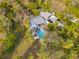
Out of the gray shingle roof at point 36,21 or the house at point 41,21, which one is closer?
the house at point 41,21

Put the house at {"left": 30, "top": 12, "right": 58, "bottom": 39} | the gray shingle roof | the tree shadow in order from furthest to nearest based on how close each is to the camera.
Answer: the gray shingle roof < the house at {"left": 30, "top": 12, "right": 58, "bottom": 39} < the tree shadow

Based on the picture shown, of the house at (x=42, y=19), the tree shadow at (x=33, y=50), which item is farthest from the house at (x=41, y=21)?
the tree shadow at (x=33, y=50)

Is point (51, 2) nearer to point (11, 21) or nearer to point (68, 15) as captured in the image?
point (68, 15)

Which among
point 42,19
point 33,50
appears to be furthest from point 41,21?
point 33,50

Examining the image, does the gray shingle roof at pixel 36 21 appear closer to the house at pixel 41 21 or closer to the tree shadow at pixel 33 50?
the house at pixel 41 21

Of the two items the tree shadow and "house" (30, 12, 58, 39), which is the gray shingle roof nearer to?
"house" (30, 12, 58, 39)

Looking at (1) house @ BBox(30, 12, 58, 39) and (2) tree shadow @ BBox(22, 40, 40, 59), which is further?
(1) house @ BBox(30, 12, 58, 39)

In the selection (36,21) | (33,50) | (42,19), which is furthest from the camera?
(42,19)

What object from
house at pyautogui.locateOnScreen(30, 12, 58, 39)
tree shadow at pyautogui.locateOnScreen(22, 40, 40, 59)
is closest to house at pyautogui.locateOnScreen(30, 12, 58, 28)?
house at pyautogui.locateOnScreen(30, 12, 58, 39)

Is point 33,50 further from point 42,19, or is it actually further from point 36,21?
point 42,19

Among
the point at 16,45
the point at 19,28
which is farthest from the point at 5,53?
the point at 19,28

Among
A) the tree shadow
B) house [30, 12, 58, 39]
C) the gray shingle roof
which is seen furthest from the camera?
the gray shingle roof
